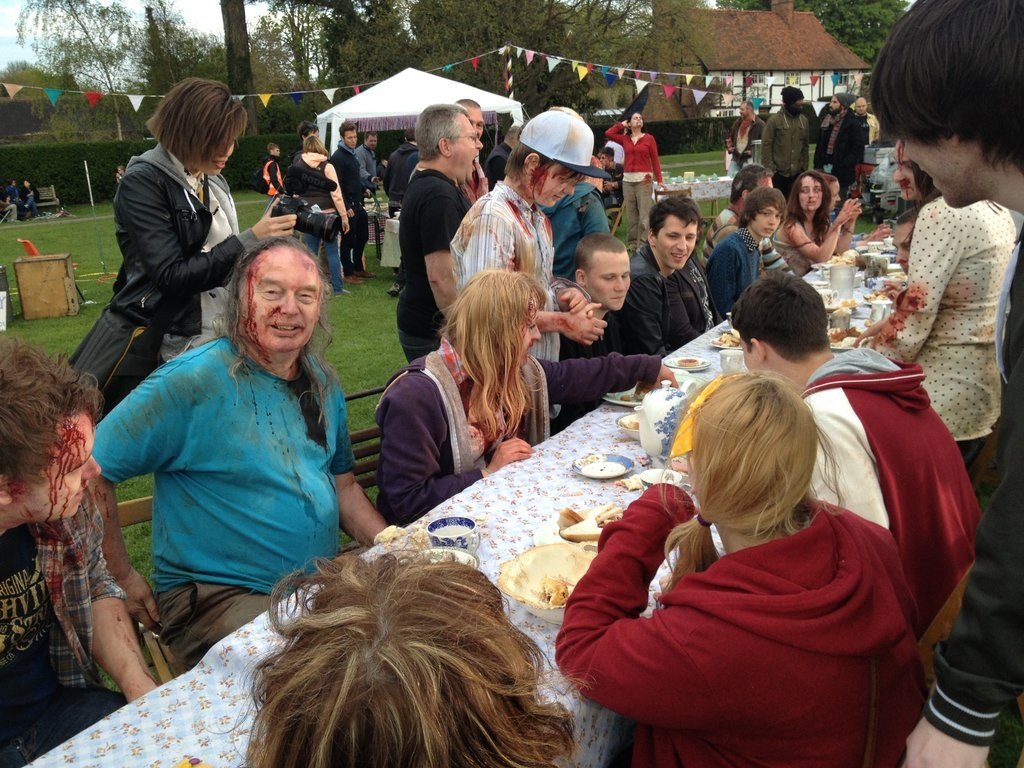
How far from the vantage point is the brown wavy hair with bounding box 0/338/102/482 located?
1.53 m

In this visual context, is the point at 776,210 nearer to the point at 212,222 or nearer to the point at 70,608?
the point at 212,222

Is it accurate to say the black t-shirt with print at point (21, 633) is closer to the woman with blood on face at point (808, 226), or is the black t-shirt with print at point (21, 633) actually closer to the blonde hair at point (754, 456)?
the blonde hair at point (754, 456)

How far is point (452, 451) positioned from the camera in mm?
2645

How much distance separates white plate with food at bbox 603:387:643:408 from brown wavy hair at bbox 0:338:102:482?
209 centimetres

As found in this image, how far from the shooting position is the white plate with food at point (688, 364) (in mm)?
3609

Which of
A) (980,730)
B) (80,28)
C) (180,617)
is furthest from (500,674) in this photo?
(80,28)

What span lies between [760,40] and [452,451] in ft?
183

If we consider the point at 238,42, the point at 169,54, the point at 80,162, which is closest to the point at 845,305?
the point at 238,42

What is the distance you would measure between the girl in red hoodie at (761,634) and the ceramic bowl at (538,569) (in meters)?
0.24

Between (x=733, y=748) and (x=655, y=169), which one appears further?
(x=655, y=169)

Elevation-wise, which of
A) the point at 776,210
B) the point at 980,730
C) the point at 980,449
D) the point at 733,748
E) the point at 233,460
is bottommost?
the point at 980,449

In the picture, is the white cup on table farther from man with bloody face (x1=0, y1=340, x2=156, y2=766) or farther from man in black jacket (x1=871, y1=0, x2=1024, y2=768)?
man with bloody face (x1=0, y1=340, x2=156, y2=766)

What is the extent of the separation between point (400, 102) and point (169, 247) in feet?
36.4

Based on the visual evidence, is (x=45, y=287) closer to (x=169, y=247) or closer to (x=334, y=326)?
(x=334, y=326)
